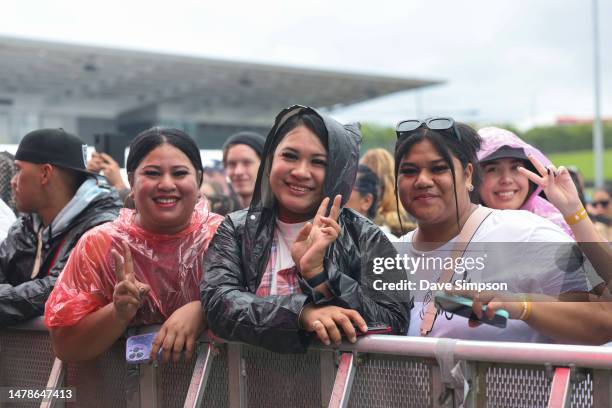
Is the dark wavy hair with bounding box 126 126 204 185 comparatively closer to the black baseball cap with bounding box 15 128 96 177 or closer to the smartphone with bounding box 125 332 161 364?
the smartphone with bounding box 125 332 161 364

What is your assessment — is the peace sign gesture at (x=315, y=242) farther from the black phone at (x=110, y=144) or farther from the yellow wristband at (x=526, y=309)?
the black phone at (x=110, y=144)

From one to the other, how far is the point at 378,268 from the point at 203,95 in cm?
3369

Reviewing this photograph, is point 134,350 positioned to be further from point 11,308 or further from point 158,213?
point 11,308

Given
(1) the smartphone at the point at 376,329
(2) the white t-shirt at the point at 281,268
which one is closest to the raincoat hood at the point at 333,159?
(2) the white t-shirt at the point at 281,268

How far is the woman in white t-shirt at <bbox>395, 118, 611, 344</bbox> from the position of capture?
2.27m

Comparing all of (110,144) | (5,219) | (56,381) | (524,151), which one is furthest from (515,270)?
(110,144)

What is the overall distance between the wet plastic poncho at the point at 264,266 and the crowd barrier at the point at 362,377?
140 mm

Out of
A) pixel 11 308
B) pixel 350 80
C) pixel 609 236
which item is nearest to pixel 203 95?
pixel 350 80

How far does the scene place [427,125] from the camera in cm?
270

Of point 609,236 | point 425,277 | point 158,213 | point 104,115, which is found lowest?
point 609,236

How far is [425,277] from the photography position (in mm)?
2459

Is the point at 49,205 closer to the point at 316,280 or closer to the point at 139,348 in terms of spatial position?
the point at 139,348

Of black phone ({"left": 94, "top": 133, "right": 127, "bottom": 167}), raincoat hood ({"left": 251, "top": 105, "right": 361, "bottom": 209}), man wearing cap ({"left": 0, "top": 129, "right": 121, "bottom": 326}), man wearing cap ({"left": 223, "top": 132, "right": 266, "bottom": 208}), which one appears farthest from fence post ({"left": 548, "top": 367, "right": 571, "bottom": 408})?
black phone ({"left": 94, "top": 133, "right": 127, "bottom": 167})

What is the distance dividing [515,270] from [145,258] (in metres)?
1.44
